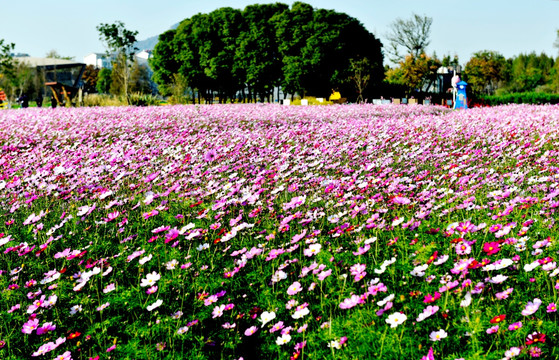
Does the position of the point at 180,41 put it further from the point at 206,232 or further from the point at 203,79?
the point at 206,232

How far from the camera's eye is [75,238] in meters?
4.29

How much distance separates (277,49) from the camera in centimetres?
4925

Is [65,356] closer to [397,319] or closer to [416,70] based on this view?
[397,319]

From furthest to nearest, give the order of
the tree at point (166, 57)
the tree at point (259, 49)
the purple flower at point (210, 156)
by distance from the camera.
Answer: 1. the tree at point (166, 57)
2. the tree at point (259, 49)
3. the purple flower at point (210, 156)

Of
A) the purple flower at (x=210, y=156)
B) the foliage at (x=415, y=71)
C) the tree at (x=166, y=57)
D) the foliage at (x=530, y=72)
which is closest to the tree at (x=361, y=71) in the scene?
the foliage at (x=415, y=71)

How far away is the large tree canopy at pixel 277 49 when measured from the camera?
153 ft

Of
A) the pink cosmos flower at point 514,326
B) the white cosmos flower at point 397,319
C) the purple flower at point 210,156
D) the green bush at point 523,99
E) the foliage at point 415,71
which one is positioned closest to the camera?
the white cosmos flower at point 397,319

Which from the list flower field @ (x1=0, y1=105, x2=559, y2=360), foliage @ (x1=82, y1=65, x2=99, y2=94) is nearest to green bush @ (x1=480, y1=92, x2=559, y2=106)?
flower field @ (x1=0, y1=105, x2=559, y2=360)

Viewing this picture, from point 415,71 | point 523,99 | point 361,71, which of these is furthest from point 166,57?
point 523,99

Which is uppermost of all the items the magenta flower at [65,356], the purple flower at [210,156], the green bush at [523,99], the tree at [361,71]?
the tree at [361,71]

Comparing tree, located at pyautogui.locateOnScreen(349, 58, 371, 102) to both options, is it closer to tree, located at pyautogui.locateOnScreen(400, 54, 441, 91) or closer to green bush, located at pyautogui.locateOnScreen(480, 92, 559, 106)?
tree, located at pyautogui.locateOnScreen(400, 54, 441, 91)

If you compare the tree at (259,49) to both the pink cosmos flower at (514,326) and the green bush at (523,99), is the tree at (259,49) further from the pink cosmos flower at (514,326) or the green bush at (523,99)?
the pink cosmos flower at (514,326)

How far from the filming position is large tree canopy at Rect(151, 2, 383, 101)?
153 ft

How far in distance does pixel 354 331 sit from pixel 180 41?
180 ft
